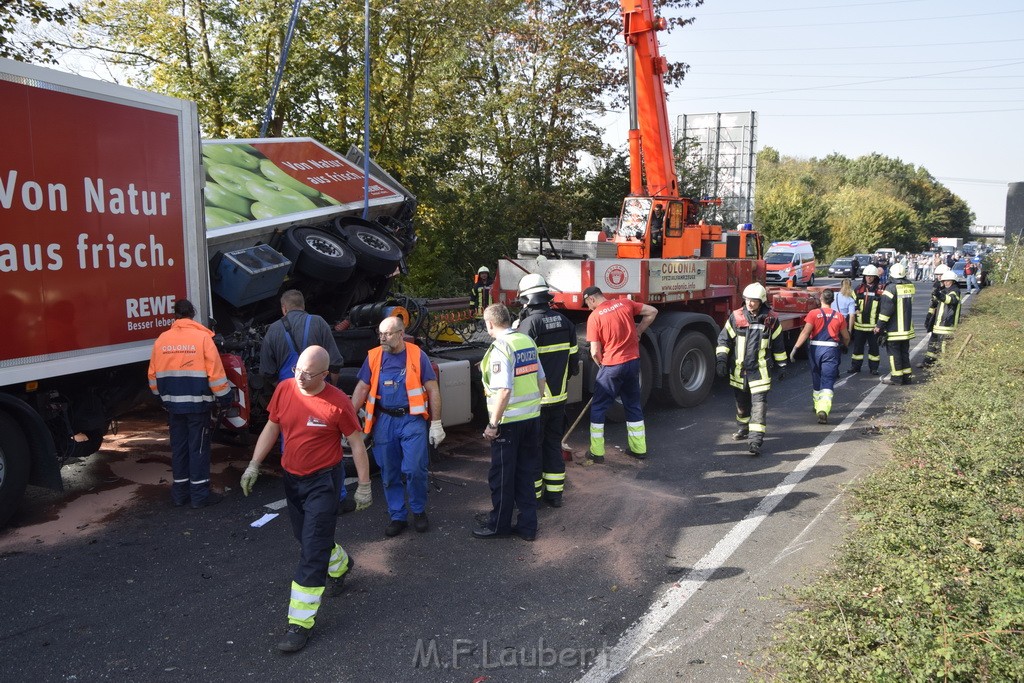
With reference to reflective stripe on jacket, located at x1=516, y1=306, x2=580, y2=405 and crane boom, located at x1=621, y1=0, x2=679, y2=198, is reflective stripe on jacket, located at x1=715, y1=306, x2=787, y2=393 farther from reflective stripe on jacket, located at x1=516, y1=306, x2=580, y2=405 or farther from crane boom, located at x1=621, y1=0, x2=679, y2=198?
crane boom, located at x1=621, y1=0, x2=679, y2=198

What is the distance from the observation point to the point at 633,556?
16.7 feet

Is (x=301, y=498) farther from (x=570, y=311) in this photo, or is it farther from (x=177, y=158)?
(x=570, y=311)

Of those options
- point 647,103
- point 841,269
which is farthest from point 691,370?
point 841,269

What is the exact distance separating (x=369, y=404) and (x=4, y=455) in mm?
2454

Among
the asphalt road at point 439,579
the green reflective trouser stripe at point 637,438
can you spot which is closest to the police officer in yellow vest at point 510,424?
the asphalt road at point 439,579

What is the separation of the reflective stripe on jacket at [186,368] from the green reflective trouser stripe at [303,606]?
2.45m

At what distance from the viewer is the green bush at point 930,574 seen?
9.32 ft

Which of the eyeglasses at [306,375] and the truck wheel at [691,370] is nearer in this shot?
the eyeglasses at [306,375]

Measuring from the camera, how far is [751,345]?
7719 mm

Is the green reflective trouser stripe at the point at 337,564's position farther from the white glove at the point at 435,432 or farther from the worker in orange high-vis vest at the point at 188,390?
the worker in orange high-vis vest at the point at 188,390

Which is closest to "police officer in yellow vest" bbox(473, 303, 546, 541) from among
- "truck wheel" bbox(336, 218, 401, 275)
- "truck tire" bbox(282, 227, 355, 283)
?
"truck tire" bbox(282, 227, 355, 283)

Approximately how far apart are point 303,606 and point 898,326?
989 centimetres

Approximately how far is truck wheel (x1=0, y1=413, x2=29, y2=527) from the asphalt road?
22 cm

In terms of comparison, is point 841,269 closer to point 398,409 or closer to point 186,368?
point 398,409
